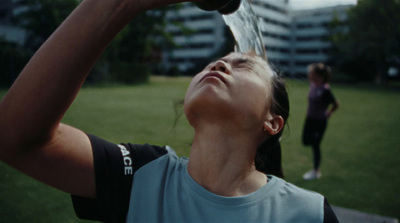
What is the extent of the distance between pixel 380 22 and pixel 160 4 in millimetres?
24413

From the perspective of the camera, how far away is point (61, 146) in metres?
1.19

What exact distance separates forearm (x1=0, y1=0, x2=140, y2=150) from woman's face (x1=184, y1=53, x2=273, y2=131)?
54cm

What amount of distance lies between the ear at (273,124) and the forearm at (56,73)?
96 cm

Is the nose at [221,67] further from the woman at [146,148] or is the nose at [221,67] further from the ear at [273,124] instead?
the ear at [273,124]

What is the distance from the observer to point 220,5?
1620 mm

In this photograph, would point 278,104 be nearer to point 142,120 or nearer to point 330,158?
point 330,158

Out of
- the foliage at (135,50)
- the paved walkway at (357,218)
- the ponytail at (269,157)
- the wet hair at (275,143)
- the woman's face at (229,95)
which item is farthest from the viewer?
the foliage at (135,50)

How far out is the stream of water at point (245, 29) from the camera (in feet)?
6.66

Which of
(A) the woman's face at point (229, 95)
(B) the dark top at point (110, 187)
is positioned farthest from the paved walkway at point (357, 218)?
(A) the woman's face at point (229, 95)

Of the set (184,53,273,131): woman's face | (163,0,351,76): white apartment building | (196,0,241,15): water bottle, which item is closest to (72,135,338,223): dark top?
(184,53,273,131): woman's face

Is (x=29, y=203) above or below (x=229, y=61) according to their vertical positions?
below

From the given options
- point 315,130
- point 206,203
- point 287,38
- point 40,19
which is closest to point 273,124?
point 206,203

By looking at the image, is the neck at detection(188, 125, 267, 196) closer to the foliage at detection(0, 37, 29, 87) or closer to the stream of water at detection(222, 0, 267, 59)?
the stream of water at detection(222, 0, 267, 59)

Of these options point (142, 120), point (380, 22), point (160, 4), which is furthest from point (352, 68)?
point (160, 4)
